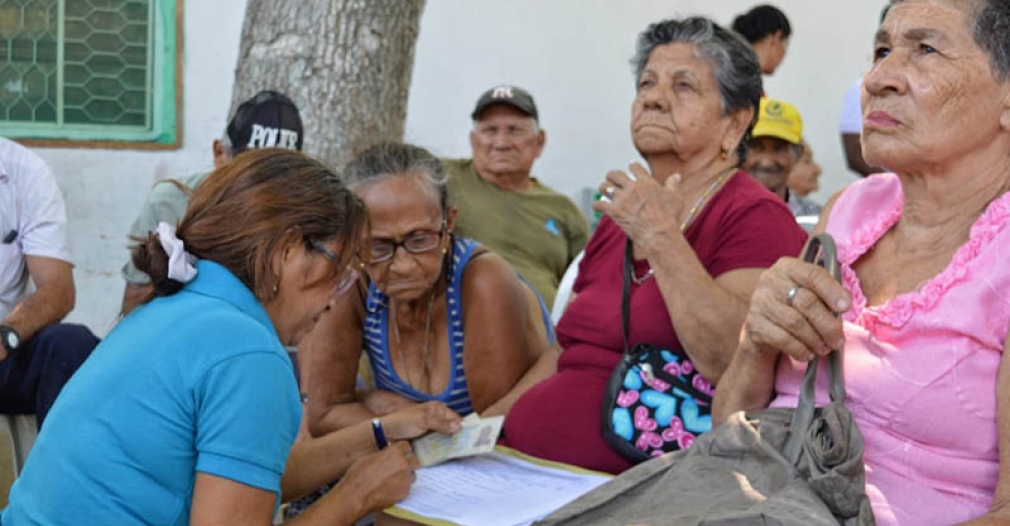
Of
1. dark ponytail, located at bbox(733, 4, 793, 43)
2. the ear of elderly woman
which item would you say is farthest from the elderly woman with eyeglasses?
dark ponytail, located at bbox(733, 4, 793, 43)

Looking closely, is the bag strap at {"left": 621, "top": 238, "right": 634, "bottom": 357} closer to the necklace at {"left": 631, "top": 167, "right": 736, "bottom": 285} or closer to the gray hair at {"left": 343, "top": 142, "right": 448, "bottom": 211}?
the necklace at {"left": 631, "top": 167, "right": 736, "bottom": 285}

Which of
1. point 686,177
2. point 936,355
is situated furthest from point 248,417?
point 686,177

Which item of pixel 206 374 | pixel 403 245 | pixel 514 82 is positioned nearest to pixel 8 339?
pixel 403 245

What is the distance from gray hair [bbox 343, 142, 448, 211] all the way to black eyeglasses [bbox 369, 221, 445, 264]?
0.42 feet

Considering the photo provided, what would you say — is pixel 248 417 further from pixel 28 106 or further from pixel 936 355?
pixel 28 106

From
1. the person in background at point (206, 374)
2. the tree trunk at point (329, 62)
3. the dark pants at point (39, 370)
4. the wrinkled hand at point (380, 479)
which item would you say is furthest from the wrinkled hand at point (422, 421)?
the tree trunk at point (329, 62)

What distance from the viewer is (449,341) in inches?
145

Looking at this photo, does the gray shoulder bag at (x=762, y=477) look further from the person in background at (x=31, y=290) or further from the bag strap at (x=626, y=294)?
the person in background at (x=31, y=290)

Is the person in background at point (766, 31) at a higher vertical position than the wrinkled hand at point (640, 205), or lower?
higher

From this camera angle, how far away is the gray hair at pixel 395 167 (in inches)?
142

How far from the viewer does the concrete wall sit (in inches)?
268

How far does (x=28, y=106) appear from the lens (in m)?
6.64

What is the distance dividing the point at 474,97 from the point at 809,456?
5.45 m

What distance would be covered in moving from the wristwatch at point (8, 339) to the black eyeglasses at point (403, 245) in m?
1.42
